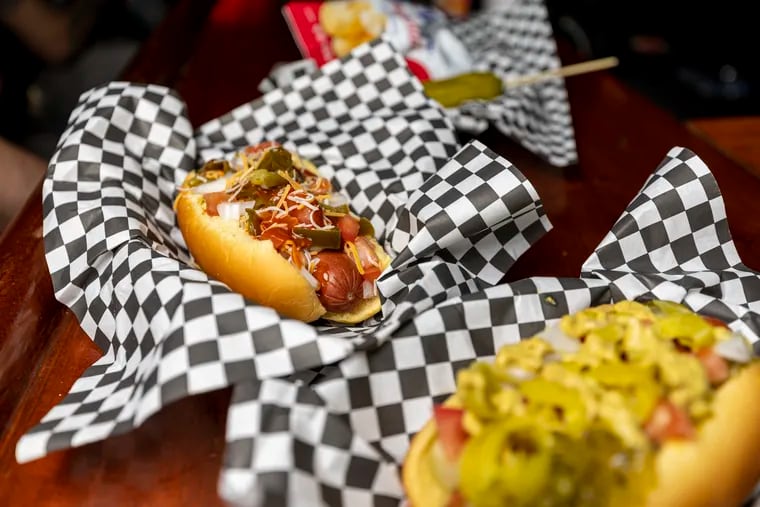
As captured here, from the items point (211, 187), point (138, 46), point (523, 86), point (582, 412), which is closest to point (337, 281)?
point (211, 187)

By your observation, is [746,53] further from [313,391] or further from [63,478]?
[63,478]

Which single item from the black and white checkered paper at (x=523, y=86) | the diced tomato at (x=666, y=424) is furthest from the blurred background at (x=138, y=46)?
the diced tomato at (x=666, y=424)

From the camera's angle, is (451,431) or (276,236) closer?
(451,431)

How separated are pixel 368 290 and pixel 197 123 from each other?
3.85 ft

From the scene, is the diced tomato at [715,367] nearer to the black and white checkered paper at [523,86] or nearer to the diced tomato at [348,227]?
the diced tomato at [348,227]

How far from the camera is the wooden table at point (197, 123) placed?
1.37 m

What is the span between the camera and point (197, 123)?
2.48 m

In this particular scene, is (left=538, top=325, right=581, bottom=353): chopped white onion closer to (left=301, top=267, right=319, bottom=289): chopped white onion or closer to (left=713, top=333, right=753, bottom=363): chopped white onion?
(left=713, top=333, right=753, bottom=363): chopped white onion

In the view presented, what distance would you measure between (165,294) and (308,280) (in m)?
0.37

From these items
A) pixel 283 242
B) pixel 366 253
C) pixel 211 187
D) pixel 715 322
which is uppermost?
pixel 211 187

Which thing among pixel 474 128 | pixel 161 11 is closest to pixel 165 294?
pixel 474 128

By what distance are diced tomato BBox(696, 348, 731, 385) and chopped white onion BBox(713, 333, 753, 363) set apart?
0.03 feet

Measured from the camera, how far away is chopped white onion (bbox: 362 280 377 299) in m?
1.74

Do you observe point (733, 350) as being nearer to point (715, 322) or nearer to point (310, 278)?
point (715, 322)
